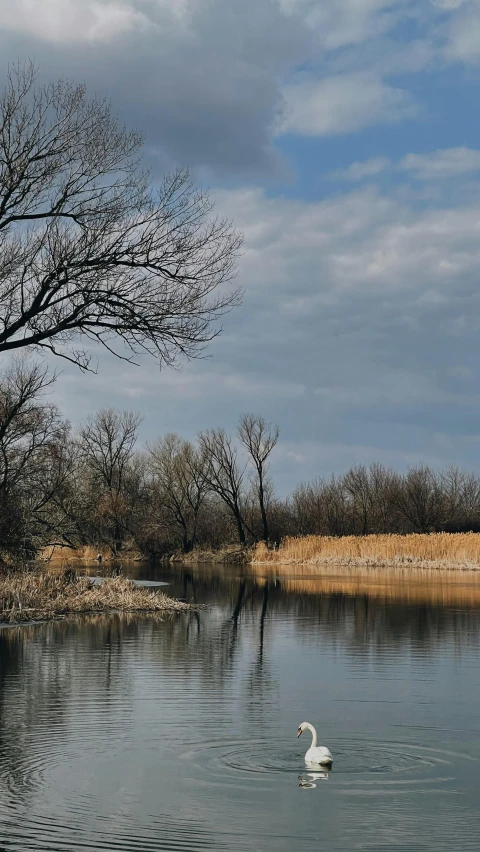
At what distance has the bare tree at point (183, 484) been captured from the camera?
8219 cm

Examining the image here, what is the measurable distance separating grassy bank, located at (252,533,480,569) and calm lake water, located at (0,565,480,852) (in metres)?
31.4

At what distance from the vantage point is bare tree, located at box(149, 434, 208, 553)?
270 ft

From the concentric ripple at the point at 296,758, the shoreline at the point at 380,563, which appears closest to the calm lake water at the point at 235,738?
the concentric ripple at the point at 296,758

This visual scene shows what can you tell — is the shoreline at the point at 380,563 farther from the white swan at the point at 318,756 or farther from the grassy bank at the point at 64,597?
the white swan at the point at 318,756

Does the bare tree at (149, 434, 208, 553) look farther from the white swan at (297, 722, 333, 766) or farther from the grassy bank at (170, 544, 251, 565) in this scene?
the white swan at (297, 722, 333, 766)

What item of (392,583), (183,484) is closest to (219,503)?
(183,484)

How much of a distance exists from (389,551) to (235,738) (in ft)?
156

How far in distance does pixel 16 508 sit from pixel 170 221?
17845 mm

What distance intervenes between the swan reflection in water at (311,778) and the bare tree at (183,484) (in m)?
70.0

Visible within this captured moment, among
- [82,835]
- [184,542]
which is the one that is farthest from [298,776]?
[184,542]

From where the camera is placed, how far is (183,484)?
85688mm

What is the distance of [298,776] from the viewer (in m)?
10.2

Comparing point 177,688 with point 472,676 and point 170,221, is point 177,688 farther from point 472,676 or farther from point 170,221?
point 170,221

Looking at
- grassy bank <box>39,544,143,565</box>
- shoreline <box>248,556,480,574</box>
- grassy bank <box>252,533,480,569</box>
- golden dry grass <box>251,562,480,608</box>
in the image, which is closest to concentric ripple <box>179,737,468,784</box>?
golden dry grass <box>251,562,480,608</box>
